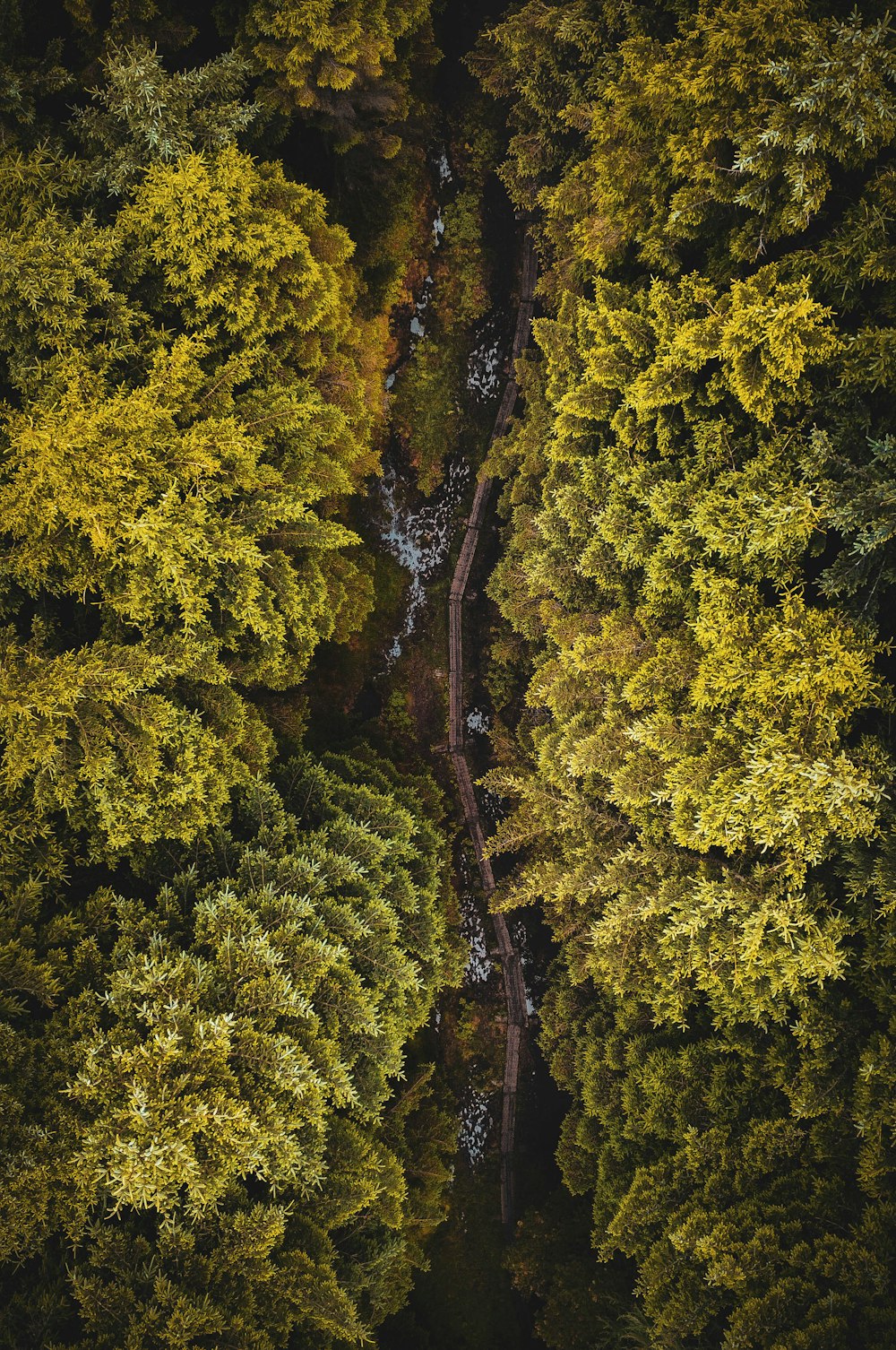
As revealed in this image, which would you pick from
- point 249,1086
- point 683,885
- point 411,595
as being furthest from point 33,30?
point 683,885

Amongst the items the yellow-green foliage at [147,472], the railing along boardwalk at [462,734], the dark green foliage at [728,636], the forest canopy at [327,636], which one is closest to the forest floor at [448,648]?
the railing along boardwalk at [462,734]

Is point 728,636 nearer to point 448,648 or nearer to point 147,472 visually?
point 147,472

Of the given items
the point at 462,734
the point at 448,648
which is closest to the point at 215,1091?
the point at 462,734

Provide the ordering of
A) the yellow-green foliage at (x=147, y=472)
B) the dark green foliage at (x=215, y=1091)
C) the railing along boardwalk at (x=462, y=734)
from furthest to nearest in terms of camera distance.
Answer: the railing along boardwalk at (x=462, y=734) < the yellow-green foliage at (x=147, y=472) < the dark green foliage at (x=215, y=1091)

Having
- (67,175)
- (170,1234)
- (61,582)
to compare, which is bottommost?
(170,1234)

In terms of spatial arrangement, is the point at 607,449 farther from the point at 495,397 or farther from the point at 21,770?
the point at 21,770

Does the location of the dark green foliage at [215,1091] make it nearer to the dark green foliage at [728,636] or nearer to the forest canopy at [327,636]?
the forest canopy at [327,636]

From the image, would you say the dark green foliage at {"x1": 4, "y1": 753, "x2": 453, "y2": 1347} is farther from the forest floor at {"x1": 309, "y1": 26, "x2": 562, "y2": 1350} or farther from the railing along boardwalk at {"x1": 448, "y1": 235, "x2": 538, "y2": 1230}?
the railing along boardwalk at {"x1": 448, "y1": 235, "x2": 538, "y2": 1230}

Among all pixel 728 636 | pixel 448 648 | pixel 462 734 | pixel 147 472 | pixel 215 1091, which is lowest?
pixel 215 1091
